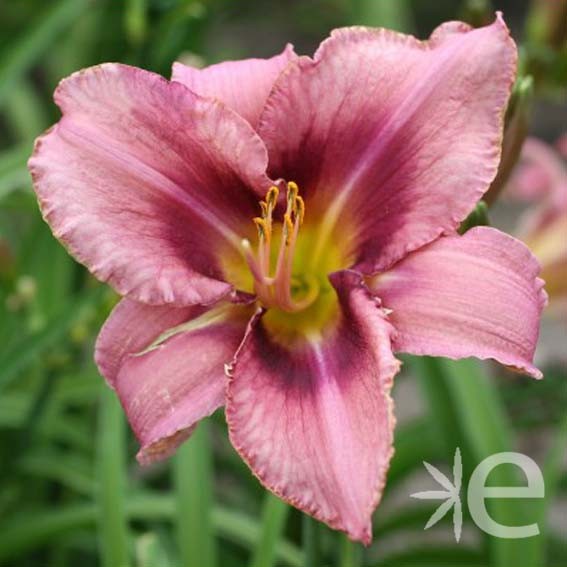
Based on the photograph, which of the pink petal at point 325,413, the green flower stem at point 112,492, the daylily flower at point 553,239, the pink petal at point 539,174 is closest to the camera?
the pink petal at point 325,413

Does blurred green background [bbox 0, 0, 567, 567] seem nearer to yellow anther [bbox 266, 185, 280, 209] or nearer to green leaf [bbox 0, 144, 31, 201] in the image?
green leaf [bbox 0, 144, 31, 201]

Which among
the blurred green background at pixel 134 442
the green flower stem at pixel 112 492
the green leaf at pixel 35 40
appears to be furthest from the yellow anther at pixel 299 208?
the green leaf at pixel 35 40

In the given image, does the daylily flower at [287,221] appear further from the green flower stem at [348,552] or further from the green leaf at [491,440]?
the green leaf at [491,440]

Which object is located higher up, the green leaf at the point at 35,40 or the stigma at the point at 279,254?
the stigma at the point at 279,254

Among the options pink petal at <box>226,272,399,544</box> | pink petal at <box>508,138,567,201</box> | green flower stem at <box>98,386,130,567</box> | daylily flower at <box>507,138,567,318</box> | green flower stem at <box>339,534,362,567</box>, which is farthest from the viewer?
pink petal at <box>508,138,567,201</box>

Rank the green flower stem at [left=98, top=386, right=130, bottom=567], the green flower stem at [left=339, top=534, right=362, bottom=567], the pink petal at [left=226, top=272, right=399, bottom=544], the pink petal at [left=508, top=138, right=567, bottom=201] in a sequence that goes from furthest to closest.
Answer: the pink petal at [left=508, top=138, right=567, bottom=201] → the green flower stem at [left=98, top=386, right=130, bottom=567] → the green flower stem at [left=339, top=534, right=362, bottom=567] → the pink petal at [left=226, top=272, right=399, bottom=544]

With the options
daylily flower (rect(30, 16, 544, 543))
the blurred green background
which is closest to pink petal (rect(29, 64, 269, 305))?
daylily flower (rect(30, 16, 544, 543))
